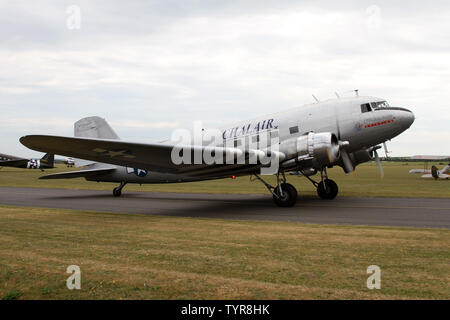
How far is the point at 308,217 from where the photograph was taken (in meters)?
13.0

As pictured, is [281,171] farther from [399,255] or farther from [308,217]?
[399,255]

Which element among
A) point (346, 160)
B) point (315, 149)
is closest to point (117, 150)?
point (315, 149)

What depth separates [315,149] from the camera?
1502 centimetres

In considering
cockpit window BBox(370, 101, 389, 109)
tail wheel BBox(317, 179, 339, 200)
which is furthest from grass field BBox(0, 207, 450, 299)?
tail wheel BBox(317, 179, 339, 200)

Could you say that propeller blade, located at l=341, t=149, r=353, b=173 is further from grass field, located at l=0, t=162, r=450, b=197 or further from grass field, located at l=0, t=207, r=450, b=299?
grass field, located at l=0, t=207, r=450, b=299

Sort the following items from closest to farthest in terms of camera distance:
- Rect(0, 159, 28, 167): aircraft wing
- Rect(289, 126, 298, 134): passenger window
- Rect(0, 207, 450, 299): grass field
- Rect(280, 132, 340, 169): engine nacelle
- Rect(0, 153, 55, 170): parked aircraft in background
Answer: Rect(0, 207, 450, 299): grass field
Rect(280, 132, 340, 169): engine nacelle
Rect(289, 126, 298, 134): passenger window
Rect(0, 159, 28, 167): aircraft wing
Rect(0, 153, 55, 170): parked aircraft in background

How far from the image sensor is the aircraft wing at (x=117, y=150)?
11.5 meters

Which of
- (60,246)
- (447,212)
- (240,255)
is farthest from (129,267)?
(447,212)

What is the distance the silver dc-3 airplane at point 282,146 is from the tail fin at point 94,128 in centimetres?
540

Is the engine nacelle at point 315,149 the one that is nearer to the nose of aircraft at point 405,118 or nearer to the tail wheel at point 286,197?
the tail wheel at point 286,197

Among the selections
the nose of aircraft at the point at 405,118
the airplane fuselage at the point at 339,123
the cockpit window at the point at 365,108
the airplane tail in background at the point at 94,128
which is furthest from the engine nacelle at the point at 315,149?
the airplane tail in background at the point at 94,128

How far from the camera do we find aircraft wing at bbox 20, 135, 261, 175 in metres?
11.5

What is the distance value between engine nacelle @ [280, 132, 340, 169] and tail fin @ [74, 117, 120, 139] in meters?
11.3
